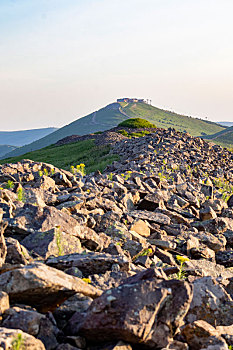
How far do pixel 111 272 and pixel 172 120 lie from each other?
555 ft

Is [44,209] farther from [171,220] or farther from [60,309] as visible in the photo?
[171,220]

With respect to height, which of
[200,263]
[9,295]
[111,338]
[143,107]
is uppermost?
[143,107]

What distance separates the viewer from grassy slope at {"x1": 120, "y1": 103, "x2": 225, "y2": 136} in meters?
159

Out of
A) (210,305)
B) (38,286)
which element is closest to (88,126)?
(210,305)

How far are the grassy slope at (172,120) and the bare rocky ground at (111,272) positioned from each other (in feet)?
472

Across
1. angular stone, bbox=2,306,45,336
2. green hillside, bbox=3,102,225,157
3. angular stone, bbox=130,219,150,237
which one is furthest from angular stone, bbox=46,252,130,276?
green hillside, bbox=3,102,225,157

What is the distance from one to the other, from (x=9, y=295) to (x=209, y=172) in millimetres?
21998

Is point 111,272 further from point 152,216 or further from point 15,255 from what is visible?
point 152,216

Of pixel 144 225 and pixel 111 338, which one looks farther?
pixel 144 225

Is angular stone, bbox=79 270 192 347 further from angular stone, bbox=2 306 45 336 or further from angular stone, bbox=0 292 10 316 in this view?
angular stone, bbox=0 292 10 316

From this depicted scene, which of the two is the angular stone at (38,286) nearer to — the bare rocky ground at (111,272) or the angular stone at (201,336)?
the bare rocky ground at (111,272)

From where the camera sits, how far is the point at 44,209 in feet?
22.7

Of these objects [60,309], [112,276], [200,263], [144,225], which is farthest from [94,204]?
[60,309]

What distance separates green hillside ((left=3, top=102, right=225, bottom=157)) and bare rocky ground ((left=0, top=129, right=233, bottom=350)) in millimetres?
143640
